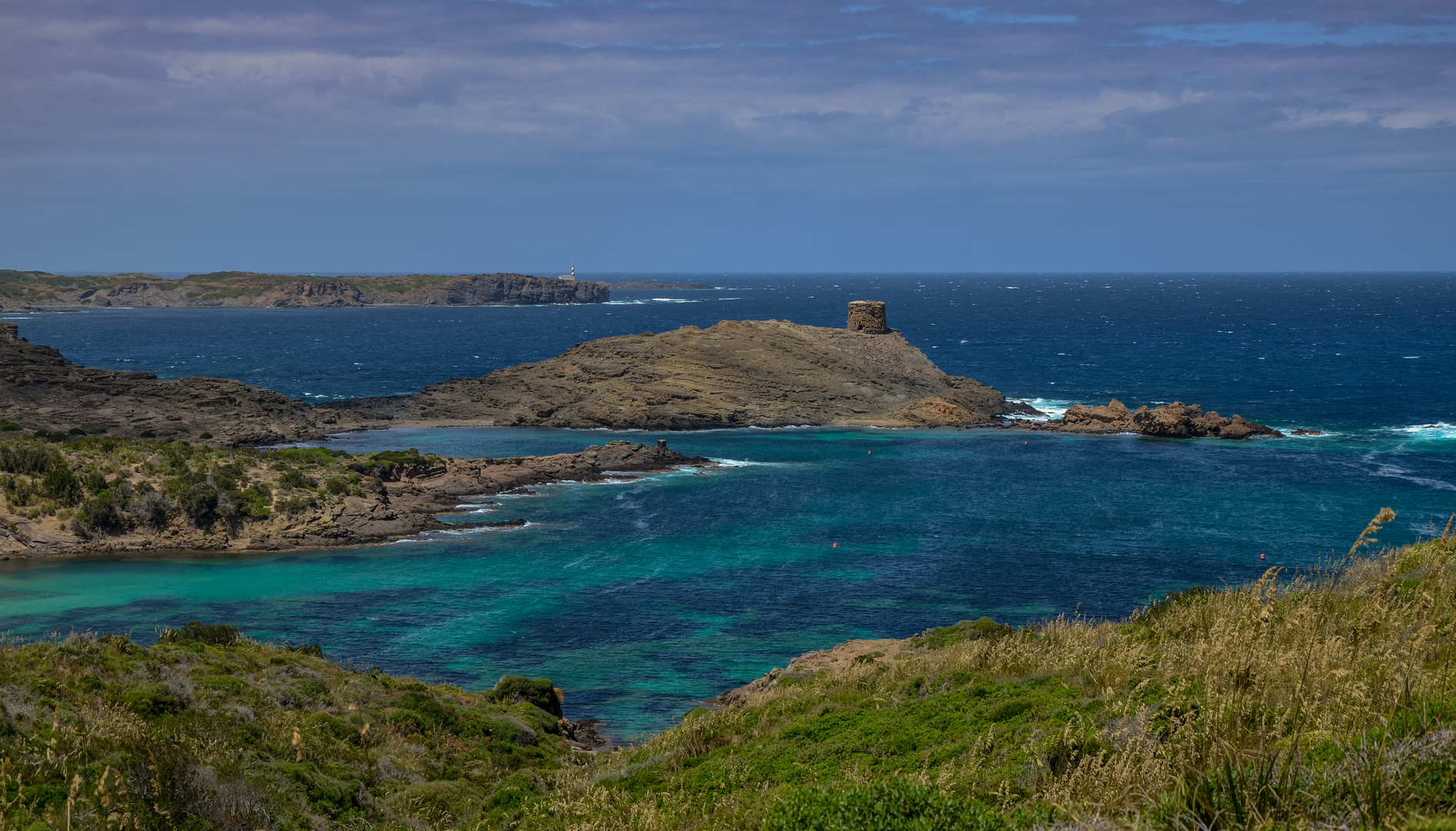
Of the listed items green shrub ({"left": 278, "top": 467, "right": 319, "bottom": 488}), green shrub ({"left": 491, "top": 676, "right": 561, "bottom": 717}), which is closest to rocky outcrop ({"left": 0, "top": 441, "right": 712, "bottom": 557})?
green shrub ({"left": 278, "top": 467, "right": 319, "bottom": 488})

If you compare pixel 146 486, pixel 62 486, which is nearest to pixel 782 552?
pixel 146 486

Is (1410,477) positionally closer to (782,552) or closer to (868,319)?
(782,552)

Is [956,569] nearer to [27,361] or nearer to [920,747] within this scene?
[920,747]

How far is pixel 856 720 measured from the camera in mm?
15430

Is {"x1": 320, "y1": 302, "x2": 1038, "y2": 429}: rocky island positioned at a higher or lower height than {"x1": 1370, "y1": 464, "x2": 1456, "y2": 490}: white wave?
higher

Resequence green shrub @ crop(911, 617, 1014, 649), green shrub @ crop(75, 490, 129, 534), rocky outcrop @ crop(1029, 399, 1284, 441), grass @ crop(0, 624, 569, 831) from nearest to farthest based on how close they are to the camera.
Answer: grass @ crop(0, 624, 569, 831)
green shrub @ crop(911, 617, 1014, 649)
green shrub @ crop(75, 490, 129, 534)
rocky outcrop @ crop(1029, 399, 1284, 441)

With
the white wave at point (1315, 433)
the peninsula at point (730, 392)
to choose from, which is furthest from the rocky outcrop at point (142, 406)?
the white wave at point (1315, 433)

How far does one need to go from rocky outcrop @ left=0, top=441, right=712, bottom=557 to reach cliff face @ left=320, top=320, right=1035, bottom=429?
817 inches

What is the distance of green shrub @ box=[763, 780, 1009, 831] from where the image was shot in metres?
8.02

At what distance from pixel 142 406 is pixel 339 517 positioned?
37466 mm

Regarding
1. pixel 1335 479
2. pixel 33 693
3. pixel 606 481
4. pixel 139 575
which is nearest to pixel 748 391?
pixel 606 481

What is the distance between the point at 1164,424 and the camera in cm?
7675

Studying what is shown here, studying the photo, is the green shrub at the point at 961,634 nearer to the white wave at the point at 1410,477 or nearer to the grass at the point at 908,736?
the grass at the point at 908,736

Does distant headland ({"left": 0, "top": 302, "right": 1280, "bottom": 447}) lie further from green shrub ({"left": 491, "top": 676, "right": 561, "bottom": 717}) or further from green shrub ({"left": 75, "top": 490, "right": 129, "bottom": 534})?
green shrub ({"left": 491, "top": 676, "right": 561, "bottom": 717})
